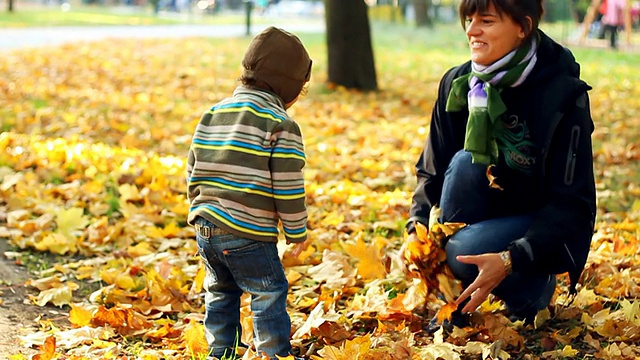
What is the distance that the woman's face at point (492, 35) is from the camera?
9.30ft

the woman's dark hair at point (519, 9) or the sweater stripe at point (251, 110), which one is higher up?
the woman's dark hair at point (519, 9)

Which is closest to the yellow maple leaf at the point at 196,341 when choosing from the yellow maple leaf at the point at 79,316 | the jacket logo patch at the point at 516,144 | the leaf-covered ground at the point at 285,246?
the leaf-covered ground at the point at 285,246

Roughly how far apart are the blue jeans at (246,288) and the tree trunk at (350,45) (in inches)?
296

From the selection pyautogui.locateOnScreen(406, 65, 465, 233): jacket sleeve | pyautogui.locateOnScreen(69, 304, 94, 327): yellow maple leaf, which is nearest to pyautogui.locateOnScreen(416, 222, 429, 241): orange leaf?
pyautogui.locateOnScreen(406, 65, 465, 233): jacket sleeve

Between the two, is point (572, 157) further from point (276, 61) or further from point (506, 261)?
point (276, 61)

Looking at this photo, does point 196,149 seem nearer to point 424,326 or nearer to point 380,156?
point 424,326

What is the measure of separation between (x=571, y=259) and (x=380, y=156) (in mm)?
3820

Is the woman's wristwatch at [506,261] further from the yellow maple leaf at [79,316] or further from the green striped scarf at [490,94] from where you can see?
the yellow maple leaf at [79,316]

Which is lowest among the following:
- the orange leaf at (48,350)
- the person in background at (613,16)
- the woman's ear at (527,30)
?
the person in background at (613,16)

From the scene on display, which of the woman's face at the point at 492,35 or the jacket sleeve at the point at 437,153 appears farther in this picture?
the jacket sleeve at the point at 437,153

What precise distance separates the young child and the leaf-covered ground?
23 cm

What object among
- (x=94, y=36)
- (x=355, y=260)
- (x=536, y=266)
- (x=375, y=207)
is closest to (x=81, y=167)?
(x=375, y=207)

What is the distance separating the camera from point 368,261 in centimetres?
362

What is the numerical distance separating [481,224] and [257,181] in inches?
Result: 32.2
